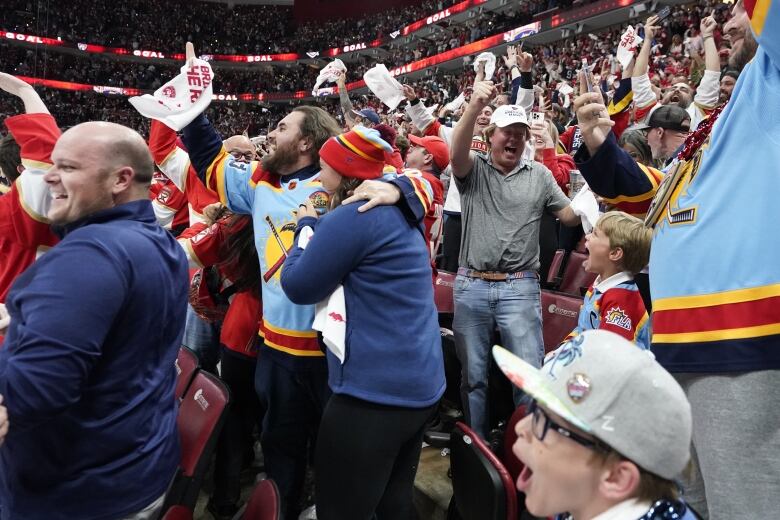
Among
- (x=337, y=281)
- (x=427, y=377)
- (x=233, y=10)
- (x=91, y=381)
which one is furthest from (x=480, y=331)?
(x=233, y=10)

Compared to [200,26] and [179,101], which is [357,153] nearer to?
[179,101]

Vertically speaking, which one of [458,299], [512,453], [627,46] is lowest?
[512,453]

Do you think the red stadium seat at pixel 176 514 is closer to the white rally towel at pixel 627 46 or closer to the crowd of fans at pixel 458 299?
the crowd of fans at pixel 458 299

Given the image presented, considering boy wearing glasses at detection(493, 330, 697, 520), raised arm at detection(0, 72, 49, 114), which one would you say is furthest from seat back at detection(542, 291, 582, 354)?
raised arm at detection(0, 72, 49, 114)

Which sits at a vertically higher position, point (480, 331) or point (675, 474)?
point (675, 474)

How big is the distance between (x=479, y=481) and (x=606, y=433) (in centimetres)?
96

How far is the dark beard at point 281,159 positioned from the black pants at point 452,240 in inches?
91.7

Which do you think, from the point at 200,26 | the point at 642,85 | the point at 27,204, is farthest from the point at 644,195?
the point at 200,26

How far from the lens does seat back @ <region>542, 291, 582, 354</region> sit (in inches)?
133

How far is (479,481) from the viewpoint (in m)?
1.79

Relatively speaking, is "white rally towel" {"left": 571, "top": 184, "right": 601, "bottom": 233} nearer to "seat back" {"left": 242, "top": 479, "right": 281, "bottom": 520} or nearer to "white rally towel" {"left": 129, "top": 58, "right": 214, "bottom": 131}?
"white rally towel" {"left": 129, "top": 58, "right": 214, "bottom": 131}

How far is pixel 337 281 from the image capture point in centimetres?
179

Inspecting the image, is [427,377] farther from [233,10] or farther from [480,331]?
[233,10]

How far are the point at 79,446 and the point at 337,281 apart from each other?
0.81 metres
